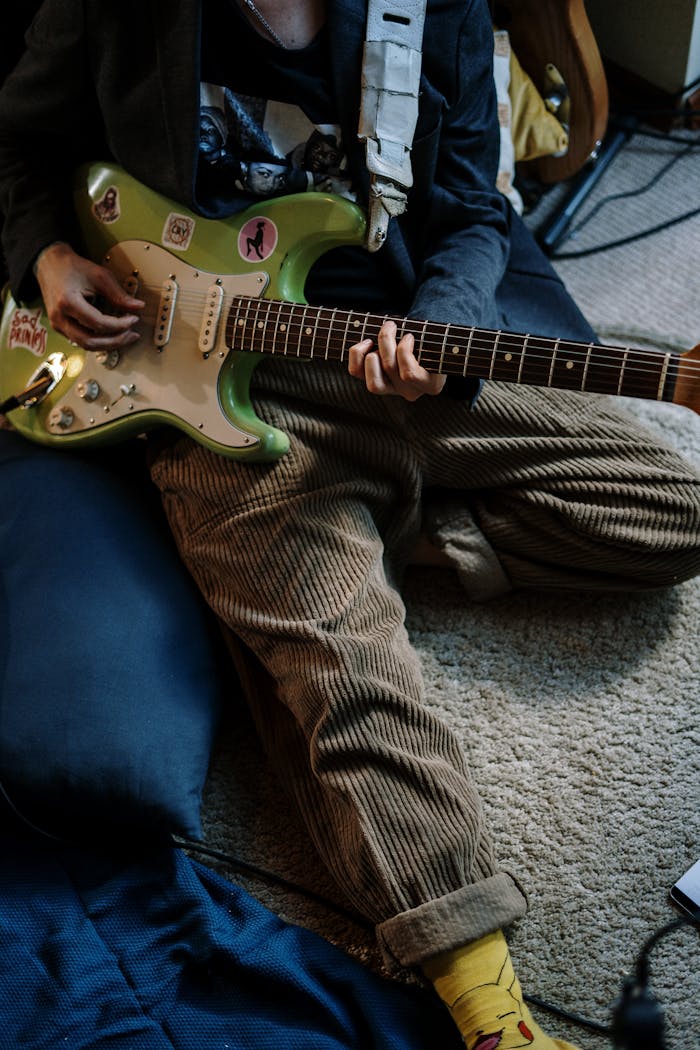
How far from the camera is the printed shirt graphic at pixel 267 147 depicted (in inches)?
38.6

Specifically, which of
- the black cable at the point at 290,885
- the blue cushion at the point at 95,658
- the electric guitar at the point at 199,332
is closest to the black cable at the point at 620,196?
the electric guitar at the point at 199,332

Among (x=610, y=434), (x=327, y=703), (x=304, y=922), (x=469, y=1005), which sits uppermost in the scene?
(x=610, y=434)

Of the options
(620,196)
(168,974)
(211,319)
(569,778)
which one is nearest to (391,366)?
(211,319)

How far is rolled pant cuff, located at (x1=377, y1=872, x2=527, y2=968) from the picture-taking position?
2.68 feet

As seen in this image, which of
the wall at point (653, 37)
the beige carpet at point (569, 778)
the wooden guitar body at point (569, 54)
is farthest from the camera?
the wall at point (653, 37)

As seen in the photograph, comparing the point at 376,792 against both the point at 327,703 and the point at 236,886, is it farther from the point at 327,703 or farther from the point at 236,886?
the point at 236,886

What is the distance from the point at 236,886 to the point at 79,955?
163 mm

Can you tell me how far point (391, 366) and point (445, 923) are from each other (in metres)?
0.51

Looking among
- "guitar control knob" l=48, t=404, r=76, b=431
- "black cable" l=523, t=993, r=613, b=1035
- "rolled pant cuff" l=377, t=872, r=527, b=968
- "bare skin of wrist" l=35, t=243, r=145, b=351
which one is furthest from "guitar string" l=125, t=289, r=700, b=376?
"black cable" l=523, t=993, r=613, b=1035

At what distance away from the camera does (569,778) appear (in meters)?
1.01

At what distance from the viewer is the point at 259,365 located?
1.03m

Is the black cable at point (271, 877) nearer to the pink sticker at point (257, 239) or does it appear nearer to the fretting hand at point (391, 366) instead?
the fretting hand at point (391, 366)

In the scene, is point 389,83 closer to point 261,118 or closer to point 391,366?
point 261,118

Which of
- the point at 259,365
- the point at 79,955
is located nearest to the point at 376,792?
the point at 79,955
